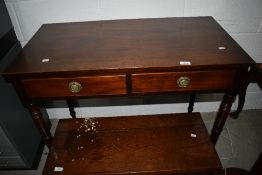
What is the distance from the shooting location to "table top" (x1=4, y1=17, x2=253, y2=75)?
0.96 m

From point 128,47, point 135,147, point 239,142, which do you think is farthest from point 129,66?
point 239,142

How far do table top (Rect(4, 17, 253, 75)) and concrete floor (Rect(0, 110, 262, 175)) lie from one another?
2.97 feet

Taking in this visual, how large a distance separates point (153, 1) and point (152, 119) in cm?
74

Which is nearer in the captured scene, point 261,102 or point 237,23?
point 237,23

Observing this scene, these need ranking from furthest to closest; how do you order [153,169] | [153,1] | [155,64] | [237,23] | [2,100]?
1. [237,23]
2. [153,1]
3. [2,100]
4. [153,169]
5. [155,64]

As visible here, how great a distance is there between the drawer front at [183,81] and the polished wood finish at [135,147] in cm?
40

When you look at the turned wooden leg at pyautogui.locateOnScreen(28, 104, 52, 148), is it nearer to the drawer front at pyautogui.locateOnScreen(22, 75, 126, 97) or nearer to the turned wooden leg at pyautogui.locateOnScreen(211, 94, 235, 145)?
the drawer front at pyautogui.locateOnScreen(22, 75, 126, 97)

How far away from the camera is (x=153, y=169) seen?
119 centimetres

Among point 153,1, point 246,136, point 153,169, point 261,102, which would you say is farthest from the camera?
point 261,102

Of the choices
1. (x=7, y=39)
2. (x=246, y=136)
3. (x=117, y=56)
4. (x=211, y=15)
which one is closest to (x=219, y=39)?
(x=211, y=15)

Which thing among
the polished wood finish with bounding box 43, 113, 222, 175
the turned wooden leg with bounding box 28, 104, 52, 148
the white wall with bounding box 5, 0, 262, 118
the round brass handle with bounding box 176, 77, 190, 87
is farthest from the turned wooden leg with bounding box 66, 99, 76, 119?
the round brass handle with bounding box 176, 77, 190, 87

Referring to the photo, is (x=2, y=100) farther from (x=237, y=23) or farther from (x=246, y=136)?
(x=246, y=136)

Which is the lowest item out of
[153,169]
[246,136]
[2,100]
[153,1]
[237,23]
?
[246,136]

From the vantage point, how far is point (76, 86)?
1.02m
